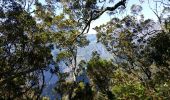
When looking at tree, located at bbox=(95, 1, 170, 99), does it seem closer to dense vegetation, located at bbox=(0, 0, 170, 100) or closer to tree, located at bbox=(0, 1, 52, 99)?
dense vegetation, located at bbox=(0, 0, 170, 100)

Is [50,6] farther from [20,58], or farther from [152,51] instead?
[152,51]

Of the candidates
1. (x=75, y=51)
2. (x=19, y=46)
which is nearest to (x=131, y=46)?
(x=75, y=51)

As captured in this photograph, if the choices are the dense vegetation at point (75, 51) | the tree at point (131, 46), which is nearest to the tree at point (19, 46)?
the dense vegetation at point (75, 51)

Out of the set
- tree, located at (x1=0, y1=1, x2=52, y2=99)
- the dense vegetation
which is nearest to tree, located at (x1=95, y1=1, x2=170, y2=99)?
the dense vegetation

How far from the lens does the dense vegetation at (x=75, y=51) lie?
70.5ft

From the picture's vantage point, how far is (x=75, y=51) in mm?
39250

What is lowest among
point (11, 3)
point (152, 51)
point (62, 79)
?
point (62, 79)

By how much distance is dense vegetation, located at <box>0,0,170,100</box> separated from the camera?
21484 mm

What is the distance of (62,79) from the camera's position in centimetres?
3866

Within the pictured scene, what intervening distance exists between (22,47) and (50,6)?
14.0ft

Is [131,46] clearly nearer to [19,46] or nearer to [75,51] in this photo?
[75,51]

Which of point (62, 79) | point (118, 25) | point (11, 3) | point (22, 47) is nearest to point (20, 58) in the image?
point (22, 47)

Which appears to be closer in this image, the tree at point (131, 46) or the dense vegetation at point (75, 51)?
the dense vegetation at point (75, 51)

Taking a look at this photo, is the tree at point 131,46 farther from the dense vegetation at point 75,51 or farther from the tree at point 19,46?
the tree at point 19,46
